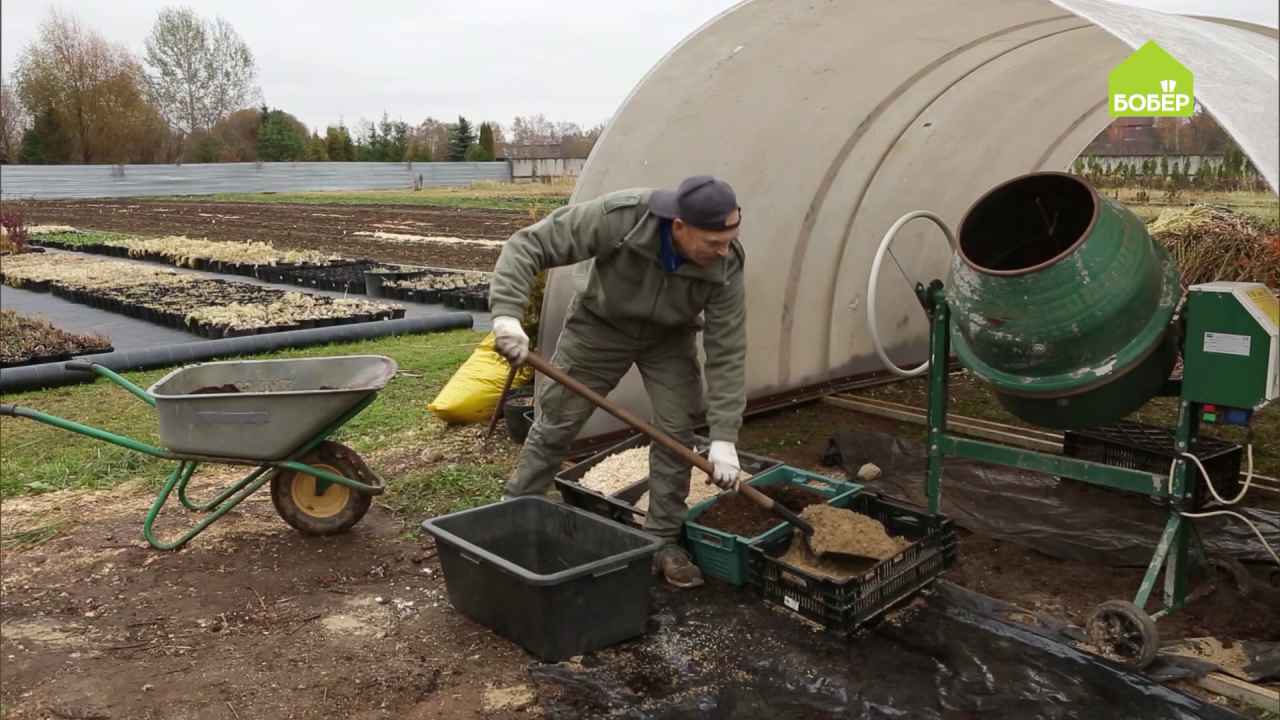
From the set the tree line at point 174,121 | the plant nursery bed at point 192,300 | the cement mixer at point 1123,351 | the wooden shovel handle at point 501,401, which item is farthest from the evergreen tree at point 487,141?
the cement mixer at point 1123,351

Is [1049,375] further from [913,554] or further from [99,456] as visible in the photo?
[99,456]

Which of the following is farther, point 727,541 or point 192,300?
point 192,300

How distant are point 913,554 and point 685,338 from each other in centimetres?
121

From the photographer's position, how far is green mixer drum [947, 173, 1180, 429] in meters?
3.32

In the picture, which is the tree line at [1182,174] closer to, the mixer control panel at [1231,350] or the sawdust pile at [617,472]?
the sawdust pile at [617,472]

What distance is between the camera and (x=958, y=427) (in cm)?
582

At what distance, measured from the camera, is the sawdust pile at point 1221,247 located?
25.4ft

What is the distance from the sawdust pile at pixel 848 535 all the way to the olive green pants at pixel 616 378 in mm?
551

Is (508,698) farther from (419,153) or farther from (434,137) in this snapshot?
(434,137)

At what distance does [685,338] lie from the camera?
3994 mm

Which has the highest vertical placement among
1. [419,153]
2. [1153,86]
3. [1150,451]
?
[419,153]

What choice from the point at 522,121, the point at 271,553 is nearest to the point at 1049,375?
the point at 271,553

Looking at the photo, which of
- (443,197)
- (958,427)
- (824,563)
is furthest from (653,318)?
(443,197)

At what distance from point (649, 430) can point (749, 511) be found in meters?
0.80
